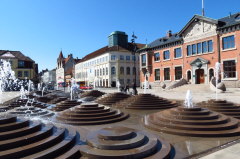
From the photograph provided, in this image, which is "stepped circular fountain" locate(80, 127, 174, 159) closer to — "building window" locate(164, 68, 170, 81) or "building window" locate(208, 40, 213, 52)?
"building window" locate(208, 40, 213, 52)

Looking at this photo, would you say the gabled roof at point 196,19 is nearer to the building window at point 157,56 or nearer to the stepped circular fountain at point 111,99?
the building window at point 157,56

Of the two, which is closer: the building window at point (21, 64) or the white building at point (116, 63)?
the building window at point (21, 64)

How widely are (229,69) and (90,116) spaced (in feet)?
91.8

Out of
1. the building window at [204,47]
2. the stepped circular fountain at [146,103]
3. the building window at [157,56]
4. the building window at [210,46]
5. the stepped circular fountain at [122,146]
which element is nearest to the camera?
the stepped circular fountain at [122,146]

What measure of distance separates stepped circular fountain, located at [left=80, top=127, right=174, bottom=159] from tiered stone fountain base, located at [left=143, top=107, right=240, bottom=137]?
205 cm

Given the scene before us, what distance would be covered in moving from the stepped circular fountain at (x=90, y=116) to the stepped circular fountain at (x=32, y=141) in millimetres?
3580

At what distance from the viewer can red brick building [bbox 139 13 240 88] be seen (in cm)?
2928

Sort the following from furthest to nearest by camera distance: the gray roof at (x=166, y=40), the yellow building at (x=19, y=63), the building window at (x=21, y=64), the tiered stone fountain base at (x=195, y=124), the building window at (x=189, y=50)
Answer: the building window at (x=21, y=64), the yellow building at (x=19, y=63), the gray roof at (x=166, y=40), the building window at (x=189, y=50), the tiered stone fountain base at (x=195, y=124)

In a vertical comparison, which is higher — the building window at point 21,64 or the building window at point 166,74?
the building window at point 21,64

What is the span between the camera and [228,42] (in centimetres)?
2980

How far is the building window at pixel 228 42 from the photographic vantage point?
1150 inches

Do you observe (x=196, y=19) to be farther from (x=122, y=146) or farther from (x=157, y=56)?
(x=122, y=146)

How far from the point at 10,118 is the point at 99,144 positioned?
10.6 ft

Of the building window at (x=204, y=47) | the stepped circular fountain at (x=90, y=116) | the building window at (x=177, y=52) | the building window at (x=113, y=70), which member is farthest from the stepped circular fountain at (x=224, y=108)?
the building window at (x=113, y=70)
